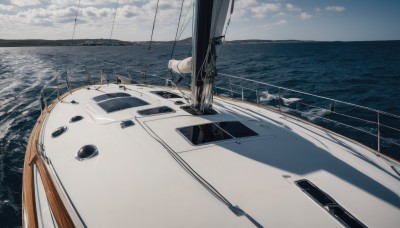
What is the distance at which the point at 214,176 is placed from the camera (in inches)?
140

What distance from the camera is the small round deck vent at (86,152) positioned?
437 centimetres

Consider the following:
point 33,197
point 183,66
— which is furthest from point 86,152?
point 183,66

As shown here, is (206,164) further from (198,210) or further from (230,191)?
(198,210)

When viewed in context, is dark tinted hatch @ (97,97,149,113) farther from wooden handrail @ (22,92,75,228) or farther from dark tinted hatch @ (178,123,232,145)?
dark tinted hatch @ (178,123,232,145)

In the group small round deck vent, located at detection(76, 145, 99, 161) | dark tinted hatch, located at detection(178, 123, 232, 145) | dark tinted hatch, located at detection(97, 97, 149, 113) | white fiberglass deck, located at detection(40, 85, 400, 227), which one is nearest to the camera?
white fiberglass deck, located at detection(40, 85, 400, 227)

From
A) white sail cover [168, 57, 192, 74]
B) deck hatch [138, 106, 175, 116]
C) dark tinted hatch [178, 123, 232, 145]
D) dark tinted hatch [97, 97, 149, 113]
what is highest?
white sail cover [168, 57, 192, 74]

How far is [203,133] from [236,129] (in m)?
0.73

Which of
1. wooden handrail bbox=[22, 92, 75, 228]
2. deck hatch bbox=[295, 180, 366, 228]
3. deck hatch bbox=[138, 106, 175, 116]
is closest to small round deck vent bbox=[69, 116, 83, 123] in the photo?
wooden handrail bbox=[22, 92, 75, 228]

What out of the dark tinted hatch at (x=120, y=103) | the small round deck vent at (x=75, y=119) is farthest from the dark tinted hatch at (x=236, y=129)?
the small round deck vent at (x=75, y=119)

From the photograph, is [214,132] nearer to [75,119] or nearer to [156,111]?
[156,111]

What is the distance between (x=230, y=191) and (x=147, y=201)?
107 centimetres

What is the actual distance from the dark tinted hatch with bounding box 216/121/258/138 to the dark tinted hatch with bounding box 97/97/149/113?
2.41 metres

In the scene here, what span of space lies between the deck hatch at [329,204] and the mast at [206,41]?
2.76m

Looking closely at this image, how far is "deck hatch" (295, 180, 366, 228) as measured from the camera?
2.81 meters
